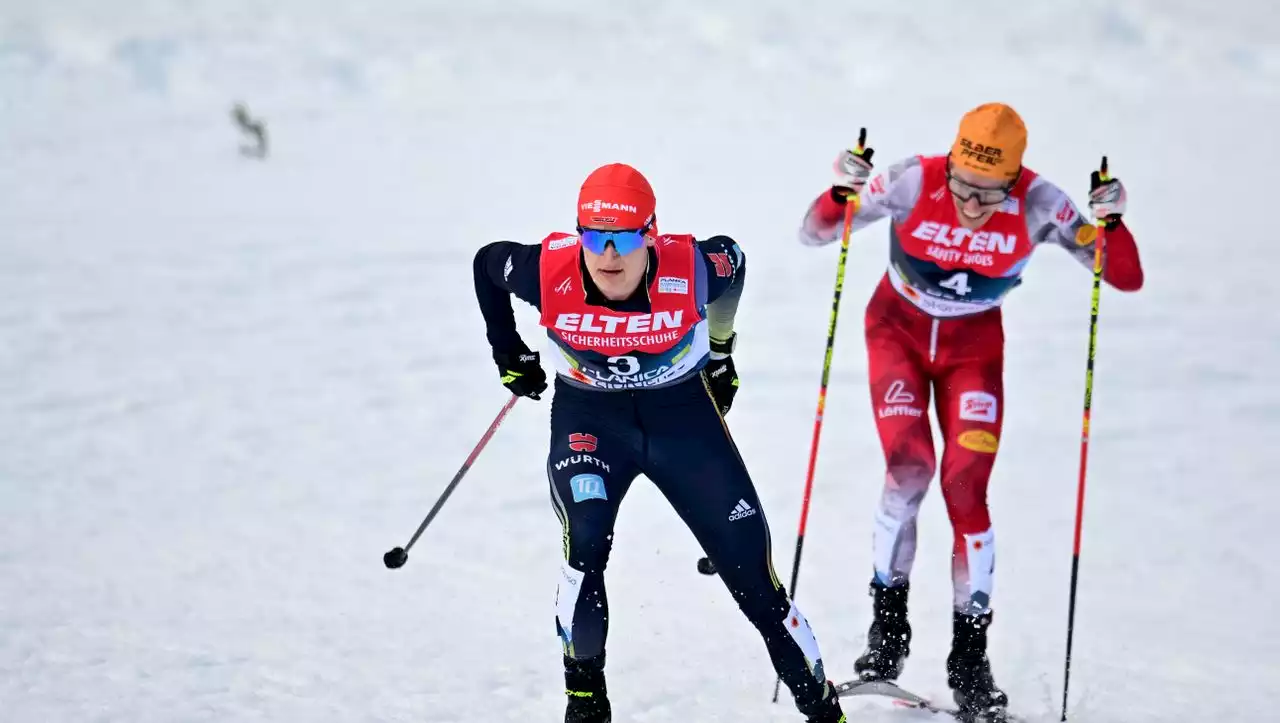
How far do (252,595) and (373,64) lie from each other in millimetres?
31058

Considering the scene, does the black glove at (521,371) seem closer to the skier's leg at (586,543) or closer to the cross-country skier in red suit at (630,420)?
the cross-country skier in red suit at (630,420)

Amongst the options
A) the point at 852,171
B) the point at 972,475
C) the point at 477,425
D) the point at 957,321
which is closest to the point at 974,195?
the point at 852,171

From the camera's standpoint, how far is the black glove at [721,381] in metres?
4.76

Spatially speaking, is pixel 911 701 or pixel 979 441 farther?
pixel 911 701

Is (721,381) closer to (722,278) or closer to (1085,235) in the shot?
(722,278)

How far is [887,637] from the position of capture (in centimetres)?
539

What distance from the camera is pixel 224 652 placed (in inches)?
230

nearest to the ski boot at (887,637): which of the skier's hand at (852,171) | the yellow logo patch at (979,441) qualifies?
the yellow logo patch at (979,441)

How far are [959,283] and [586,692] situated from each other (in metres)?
2.49

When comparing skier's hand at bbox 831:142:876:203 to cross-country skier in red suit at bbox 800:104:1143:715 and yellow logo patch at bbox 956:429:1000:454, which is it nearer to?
cross-country skier in red suit at bbox 800:104:1143:715

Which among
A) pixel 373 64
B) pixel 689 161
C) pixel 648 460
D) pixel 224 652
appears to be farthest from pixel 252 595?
pixel 373 64

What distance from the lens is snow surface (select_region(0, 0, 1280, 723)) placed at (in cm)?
591

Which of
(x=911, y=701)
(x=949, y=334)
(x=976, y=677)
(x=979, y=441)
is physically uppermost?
(x=949, y=334)

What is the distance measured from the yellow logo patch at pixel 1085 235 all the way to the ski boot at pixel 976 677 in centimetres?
170
